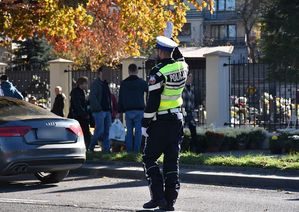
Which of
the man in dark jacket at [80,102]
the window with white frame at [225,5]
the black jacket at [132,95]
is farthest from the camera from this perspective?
the window with white frame at [225,5]

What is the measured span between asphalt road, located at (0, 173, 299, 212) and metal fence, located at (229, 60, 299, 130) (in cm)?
659

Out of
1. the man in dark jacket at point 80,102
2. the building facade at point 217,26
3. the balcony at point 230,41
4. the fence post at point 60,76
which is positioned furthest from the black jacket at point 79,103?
the building facade at point 217,26

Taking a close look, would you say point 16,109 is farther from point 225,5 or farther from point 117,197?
point 225,5

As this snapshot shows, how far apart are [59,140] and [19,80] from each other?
1191cm

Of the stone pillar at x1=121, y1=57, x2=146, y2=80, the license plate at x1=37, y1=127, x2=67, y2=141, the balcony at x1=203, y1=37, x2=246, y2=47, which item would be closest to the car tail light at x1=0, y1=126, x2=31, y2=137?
the license plate at x1=37, y1=127, x2=67, y2=141

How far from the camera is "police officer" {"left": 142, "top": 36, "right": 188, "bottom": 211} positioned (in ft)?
28.1

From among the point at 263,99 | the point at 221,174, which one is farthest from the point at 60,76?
the point at 221,174

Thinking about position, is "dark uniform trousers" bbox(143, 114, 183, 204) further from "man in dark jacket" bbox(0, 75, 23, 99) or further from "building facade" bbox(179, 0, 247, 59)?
"building facade" bbox(179, 0, 247, 59)

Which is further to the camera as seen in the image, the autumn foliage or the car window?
the autumn foliage

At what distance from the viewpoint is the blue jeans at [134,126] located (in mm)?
14172

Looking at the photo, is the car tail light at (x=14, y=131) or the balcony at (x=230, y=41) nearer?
the car tail light at (x=14, y=131)

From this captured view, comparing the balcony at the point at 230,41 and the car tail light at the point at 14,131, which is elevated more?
the balcony at the point at 230,41

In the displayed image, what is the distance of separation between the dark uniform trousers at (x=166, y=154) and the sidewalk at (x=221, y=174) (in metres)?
2.74

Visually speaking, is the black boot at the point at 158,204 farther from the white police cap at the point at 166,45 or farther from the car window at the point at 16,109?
the car window at the point at 16,109
